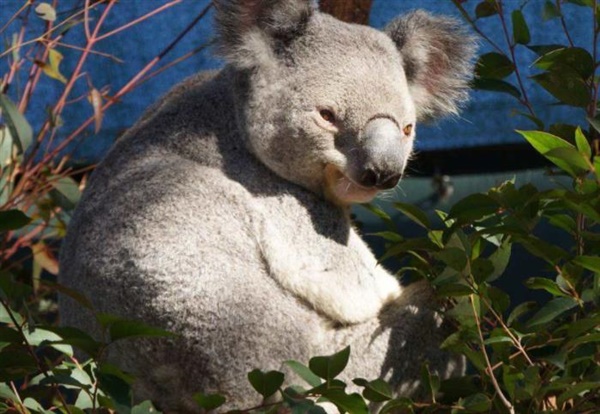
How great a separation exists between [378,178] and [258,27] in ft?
1.55

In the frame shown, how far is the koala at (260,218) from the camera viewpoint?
2.18 metres

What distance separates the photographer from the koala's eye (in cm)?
233

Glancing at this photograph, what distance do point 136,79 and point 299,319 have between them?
50.0 inches

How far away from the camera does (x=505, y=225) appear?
185 centimetres

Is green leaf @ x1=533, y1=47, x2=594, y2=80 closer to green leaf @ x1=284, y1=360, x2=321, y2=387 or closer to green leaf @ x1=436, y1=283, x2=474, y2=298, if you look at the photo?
green leaf @ x1=436, y1=283, x2=474, y2=298

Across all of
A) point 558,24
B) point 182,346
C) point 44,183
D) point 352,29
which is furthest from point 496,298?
point 558,24

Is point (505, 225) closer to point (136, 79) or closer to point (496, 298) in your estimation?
point (496, 298)

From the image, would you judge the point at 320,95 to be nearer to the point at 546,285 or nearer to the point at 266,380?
the point at 546,285

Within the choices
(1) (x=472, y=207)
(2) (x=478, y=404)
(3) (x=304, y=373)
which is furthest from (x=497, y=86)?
(3) (x=304, y=373)

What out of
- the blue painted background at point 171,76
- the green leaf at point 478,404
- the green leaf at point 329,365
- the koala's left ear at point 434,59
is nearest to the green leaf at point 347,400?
the green leaf at point 329,365

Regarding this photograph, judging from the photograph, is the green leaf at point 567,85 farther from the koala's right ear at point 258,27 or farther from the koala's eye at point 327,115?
the koala's right ear at point 258,27

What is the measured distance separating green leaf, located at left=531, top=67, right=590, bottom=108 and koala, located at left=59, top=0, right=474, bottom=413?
35cm

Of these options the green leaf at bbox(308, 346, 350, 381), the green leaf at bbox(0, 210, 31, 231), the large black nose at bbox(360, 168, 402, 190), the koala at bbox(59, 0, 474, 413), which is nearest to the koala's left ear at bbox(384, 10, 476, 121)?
the koala at bbox(59, 0, 474, 413)

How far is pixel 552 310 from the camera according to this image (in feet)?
5.89
